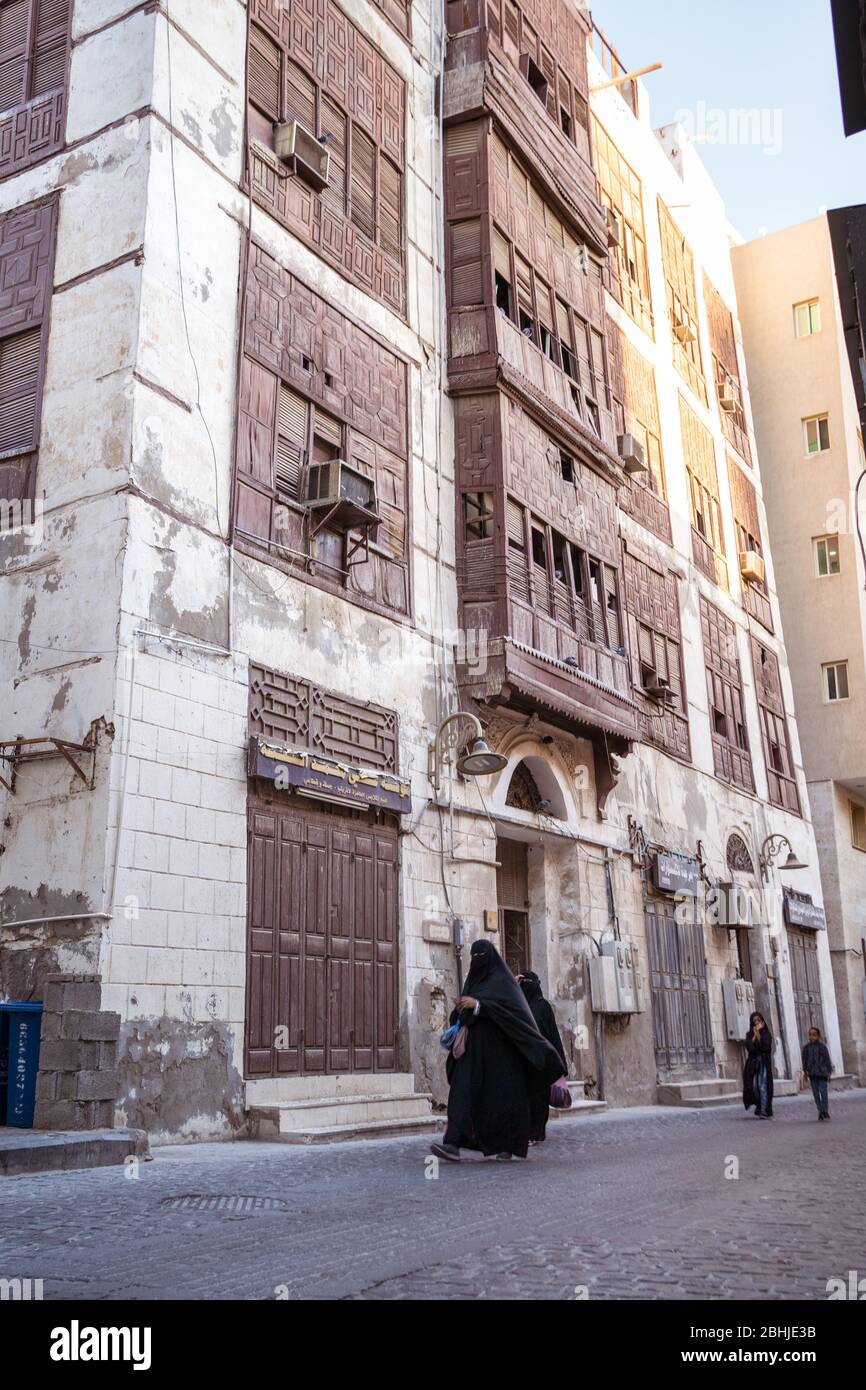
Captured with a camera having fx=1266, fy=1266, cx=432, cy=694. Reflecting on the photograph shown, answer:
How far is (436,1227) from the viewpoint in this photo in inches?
225

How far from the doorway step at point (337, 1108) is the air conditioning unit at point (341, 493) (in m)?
5.74

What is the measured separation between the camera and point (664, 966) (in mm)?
19812

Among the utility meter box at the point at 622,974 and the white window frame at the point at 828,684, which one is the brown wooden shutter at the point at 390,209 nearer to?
the utility meter box at the point at 622,974

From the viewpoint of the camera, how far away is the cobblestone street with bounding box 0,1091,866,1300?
434 cm

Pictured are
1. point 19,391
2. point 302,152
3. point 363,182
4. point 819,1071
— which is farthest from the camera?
point 819,1071

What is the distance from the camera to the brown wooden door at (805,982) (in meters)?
25.2

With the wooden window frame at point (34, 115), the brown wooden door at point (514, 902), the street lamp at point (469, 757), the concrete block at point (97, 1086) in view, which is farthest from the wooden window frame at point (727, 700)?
the concrete block at point (97, 1086)

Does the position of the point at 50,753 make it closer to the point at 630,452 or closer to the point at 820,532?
the point at 630,452

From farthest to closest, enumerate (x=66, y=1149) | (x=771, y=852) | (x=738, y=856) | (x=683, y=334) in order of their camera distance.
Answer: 1. (x=683, y=334)
2. (x=771, y=852)
3. (x=738, y=856)
4. (x=66, y=1149)

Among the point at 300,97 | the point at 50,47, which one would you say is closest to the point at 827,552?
the point at 300,97

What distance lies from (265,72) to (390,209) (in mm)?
2660

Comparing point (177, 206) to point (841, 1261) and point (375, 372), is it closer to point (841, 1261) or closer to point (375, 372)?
point (375, 372)

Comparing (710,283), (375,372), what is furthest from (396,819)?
(710,283)

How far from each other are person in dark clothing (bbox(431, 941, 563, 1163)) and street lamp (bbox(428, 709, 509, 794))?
435cm
